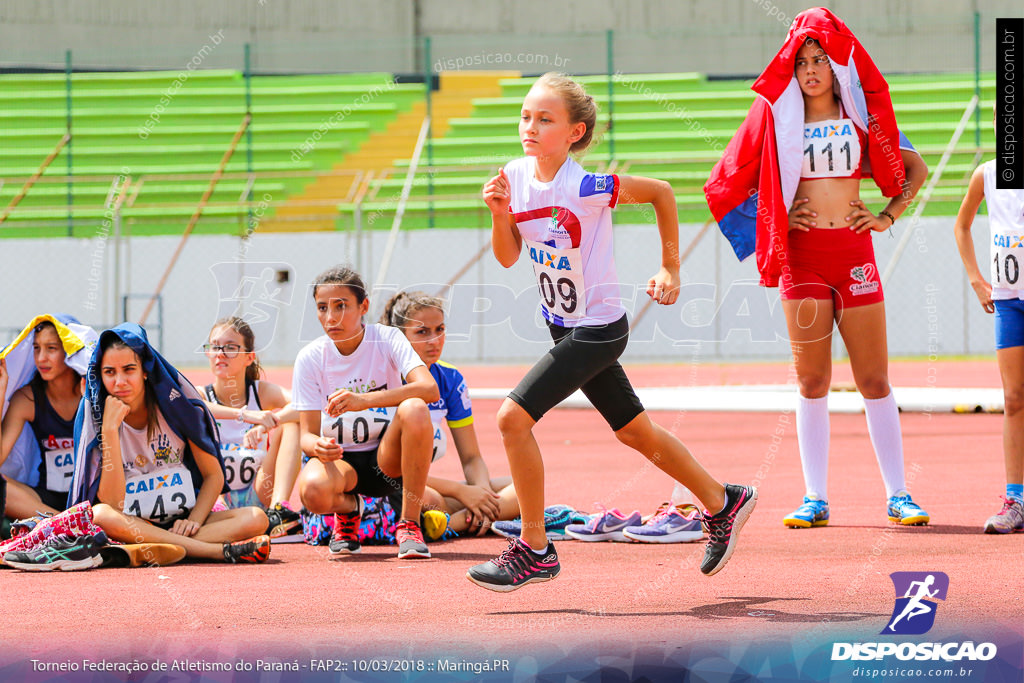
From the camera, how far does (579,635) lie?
3562mm

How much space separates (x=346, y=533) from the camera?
5.63 m

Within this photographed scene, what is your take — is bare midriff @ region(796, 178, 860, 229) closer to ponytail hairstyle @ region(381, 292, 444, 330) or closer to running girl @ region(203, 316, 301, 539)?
ponytail hairstyle @ region(381, 292, 444, 330)

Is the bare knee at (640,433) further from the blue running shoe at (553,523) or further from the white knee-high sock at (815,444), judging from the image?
the white knee-high sock at (815,444)

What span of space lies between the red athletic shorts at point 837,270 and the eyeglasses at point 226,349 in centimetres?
299

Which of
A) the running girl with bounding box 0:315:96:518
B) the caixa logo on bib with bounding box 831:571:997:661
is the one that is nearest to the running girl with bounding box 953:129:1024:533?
the caixa logo on bib with bounding box 831:571:997:661

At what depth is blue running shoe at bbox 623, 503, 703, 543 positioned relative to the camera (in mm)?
5652

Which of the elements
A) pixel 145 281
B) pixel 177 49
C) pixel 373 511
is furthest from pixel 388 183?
pixel 373 511

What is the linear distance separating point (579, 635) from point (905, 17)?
24.4 m

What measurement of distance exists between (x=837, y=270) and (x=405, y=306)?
2154 millimetres

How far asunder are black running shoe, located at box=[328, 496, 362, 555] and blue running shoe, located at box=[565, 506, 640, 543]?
103 cm

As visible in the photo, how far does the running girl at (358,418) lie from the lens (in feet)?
17.8

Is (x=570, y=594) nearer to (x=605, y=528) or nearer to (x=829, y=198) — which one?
(x=605, y=528)

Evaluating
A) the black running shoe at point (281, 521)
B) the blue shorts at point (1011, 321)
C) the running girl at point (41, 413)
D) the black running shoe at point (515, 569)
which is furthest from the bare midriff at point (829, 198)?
the running girl at point (41, 413)

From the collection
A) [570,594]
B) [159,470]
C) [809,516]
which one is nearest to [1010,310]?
[809,516]
